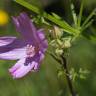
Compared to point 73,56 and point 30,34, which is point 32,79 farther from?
point 30,34

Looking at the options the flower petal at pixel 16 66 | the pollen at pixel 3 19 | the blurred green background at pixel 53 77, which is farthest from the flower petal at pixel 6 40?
the pollen at pixel 3 19

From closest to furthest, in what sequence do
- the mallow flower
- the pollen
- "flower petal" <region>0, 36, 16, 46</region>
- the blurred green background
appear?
the mallow flower
"flower petal" <region>0, 36, 16, 46</region>
the blurred green background
the pollen

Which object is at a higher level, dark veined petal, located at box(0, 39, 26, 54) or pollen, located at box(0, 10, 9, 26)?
pollen, located at box(0, 10, 9, 26)

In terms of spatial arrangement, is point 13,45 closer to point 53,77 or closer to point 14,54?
point 14,54

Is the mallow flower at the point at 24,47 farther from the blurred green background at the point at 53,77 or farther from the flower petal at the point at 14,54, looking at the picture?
the blurred green background at the point at 53,77

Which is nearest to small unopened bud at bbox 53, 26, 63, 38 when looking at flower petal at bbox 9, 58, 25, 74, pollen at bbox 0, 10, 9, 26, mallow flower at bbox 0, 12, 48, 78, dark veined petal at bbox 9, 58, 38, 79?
mallow flower at bbox 0, 12, 48, 78

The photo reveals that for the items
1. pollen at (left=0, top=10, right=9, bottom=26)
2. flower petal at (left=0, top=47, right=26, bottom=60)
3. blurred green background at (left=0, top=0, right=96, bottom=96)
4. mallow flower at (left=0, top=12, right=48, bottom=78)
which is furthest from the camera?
pollen at (left=0, top=10, right=9, bottom=26)

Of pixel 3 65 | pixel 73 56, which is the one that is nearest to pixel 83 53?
pixel 73 56

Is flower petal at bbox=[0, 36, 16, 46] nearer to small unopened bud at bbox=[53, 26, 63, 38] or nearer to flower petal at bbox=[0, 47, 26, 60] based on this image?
flower petal at bbox=[0, 47, 26, 60]
